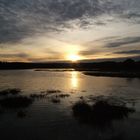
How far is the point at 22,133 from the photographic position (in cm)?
1334

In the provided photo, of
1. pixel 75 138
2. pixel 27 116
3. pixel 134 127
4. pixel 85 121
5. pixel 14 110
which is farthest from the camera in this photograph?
pixel 14 110

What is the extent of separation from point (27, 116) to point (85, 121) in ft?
16.7

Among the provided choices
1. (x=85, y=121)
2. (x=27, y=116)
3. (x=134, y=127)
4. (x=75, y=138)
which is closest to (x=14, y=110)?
(x=27, y=116)

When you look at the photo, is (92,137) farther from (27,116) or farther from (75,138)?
(27,116)

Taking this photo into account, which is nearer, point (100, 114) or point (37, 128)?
point (37, 128)

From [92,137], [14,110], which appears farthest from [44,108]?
[92,137]

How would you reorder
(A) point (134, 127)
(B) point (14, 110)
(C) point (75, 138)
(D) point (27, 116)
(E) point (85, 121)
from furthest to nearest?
(B) point (14, 110) → (D) point (27, 116) → (E) point (85, 121) → (A) point (134, 127) → (C) point (75, 138)

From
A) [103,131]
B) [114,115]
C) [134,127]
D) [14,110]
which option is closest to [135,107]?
[114,115]

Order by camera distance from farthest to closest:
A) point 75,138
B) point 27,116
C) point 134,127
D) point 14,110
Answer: point 14,110
point 27,116
point 134,127
point 75,138

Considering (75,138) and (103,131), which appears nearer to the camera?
(75,138)

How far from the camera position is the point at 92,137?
41.3 ft

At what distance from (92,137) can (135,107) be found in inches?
369

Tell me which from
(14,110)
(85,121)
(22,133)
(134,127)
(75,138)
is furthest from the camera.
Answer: (14,110)

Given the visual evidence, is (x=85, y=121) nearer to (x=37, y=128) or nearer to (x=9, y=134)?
(x=37, y=128)
